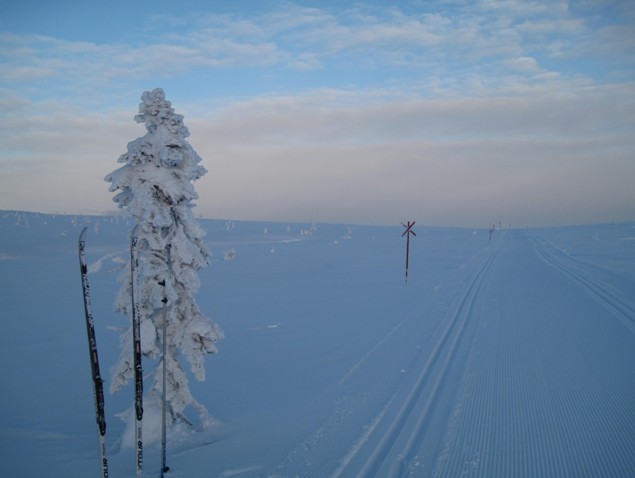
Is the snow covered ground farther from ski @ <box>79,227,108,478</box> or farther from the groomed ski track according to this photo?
ski @ <box>79,227,108,478</box>

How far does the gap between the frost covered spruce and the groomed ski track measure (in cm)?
306

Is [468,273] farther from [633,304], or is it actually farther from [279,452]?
[279,452]

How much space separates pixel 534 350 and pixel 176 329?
36.5ft

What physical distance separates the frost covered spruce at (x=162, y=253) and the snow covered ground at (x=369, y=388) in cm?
68

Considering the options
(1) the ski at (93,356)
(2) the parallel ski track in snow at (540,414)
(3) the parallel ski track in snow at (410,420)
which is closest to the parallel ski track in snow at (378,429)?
(3) the parallel ski track in snow at (410,420)

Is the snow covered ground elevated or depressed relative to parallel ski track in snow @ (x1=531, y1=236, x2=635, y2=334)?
depressed

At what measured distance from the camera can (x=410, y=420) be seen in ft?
27.0

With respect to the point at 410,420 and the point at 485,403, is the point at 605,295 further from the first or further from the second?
the point at 410,420

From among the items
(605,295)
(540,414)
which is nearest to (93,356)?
(540,414)

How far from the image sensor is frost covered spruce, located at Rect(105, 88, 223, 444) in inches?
312

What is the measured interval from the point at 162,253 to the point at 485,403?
7896 mm

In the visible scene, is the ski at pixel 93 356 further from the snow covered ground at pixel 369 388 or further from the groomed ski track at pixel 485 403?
the groomed ski track at pixel 485 403

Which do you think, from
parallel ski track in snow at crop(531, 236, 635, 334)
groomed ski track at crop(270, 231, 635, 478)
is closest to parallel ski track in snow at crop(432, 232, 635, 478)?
groomed ski track at crop(270, 231, 635, 478)

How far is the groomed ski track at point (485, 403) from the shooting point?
675 centimetres
